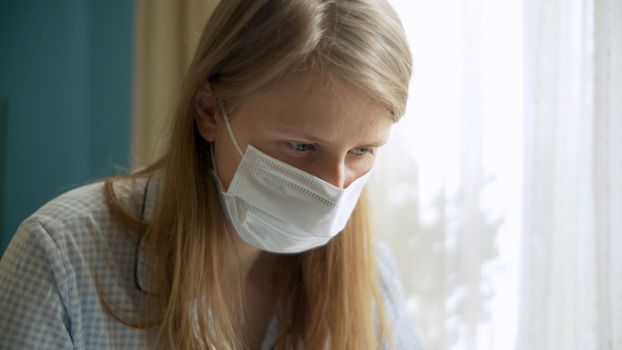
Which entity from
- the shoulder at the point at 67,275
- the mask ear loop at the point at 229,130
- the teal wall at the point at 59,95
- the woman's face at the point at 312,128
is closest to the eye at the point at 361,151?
the woman's face at the point at 312,128

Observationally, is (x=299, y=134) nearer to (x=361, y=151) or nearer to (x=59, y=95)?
(x=361, y=151)

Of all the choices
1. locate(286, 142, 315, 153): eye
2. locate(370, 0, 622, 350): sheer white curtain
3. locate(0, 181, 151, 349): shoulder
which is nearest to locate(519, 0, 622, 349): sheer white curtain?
locate(370, 0, 622, 350): sheer white curtain

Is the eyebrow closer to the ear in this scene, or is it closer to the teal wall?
the ear

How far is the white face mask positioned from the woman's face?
0.05ft

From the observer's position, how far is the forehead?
Result: 0.90 meters

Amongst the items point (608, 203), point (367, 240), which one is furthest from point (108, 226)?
point (608, 203)

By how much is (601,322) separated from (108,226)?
1.03m

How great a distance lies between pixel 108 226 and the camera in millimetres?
1030

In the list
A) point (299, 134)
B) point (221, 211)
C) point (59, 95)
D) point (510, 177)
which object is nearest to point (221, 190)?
point (221, 211)

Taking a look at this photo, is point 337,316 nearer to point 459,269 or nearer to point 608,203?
point 459,269

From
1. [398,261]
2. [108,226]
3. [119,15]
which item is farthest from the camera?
[119,15]

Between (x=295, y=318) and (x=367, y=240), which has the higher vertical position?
(x=367, y=240)

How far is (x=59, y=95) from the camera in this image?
1746 mm

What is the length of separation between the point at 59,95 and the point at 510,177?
1210 millimetres
